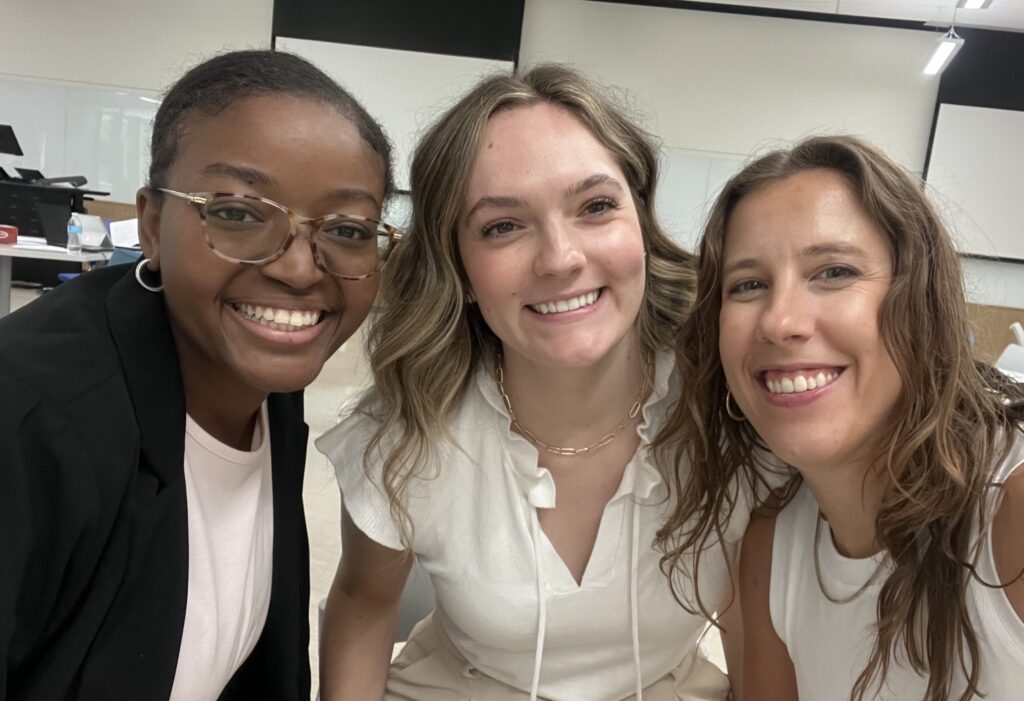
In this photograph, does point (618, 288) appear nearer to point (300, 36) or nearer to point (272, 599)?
point (272, 599)

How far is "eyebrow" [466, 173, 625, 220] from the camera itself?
4.24 ft

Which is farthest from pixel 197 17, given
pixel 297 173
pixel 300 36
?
pixel 297 173

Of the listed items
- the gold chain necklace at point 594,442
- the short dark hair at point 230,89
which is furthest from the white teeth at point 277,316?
the gold chain necklace at point 594,442

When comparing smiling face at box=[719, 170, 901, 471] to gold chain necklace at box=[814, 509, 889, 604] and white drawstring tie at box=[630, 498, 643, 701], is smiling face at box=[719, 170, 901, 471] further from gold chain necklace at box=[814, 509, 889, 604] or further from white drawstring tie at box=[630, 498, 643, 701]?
white drawstring tie at box=[630, 498, 643, 701]

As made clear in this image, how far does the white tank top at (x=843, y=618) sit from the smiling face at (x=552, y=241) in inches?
18.8

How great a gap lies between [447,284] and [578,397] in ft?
1.10

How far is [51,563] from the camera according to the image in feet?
2.77

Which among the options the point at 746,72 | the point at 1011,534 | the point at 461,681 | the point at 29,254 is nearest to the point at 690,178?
the point at 746,72

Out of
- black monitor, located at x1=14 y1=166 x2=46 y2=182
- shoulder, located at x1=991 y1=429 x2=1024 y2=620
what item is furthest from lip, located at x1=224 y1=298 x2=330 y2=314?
black monitor, located at x1=14 y1=166 x2=46 y2=182

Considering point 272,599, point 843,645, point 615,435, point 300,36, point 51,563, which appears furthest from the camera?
point 300,36

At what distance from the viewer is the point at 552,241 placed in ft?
4.16

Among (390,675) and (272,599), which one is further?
(390,675)

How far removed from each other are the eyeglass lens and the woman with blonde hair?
0.89ft

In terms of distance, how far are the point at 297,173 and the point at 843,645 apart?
111cm
